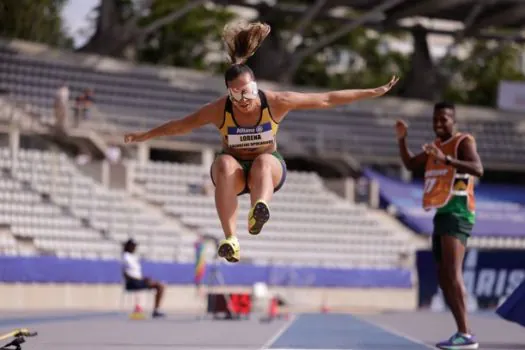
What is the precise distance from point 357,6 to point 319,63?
58.4ft

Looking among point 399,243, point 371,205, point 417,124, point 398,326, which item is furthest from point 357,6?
point 398,326

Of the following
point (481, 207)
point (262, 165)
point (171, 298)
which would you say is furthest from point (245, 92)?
point (481, 207)

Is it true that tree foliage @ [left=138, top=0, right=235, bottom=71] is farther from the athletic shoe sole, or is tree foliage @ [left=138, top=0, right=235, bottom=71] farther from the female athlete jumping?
the athletic shoe sole

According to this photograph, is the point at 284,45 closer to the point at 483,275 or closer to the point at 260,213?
the point at 483,275

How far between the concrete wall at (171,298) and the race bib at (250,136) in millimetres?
14990

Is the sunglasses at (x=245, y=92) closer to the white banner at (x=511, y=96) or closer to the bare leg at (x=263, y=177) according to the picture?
the bare leg at (x=263, y=177)

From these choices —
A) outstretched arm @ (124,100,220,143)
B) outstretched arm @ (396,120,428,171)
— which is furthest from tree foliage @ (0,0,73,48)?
outstretched arm @ (124,100,220,143)

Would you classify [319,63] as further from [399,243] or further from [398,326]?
[398,326]

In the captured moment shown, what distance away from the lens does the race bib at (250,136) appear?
955 cm

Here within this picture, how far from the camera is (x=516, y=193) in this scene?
43.8 meters

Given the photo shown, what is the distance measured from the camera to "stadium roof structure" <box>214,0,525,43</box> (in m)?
42.8

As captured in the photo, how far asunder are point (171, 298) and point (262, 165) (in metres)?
18.1

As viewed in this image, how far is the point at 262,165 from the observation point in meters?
9.51

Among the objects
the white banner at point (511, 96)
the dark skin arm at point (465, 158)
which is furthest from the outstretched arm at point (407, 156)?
the white banner at point (511, 96)
